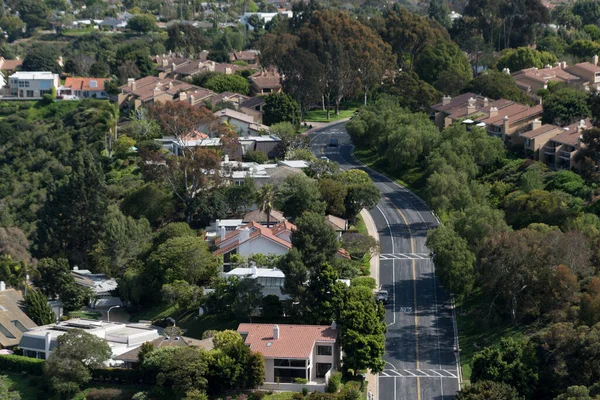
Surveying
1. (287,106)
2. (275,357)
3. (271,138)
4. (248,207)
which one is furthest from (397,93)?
(275,357)

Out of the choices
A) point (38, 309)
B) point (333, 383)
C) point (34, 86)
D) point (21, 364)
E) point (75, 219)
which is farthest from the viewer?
point (34, 86)

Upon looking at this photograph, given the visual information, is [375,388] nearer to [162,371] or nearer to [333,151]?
[162,371]

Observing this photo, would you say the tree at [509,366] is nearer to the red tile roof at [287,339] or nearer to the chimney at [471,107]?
the red tile roof at [287,339]

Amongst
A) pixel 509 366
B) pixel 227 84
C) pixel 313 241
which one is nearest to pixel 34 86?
pixel 227 84

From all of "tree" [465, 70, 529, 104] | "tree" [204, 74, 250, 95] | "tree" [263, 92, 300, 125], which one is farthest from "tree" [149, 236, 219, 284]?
"tree" [204, 74, 250, 95]

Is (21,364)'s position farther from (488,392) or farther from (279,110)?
(279,110)

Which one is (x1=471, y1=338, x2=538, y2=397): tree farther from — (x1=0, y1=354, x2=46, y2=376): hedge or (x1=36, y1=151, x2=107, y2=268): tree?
(x1=36, y1=151, x2=107, y2=268): tree
